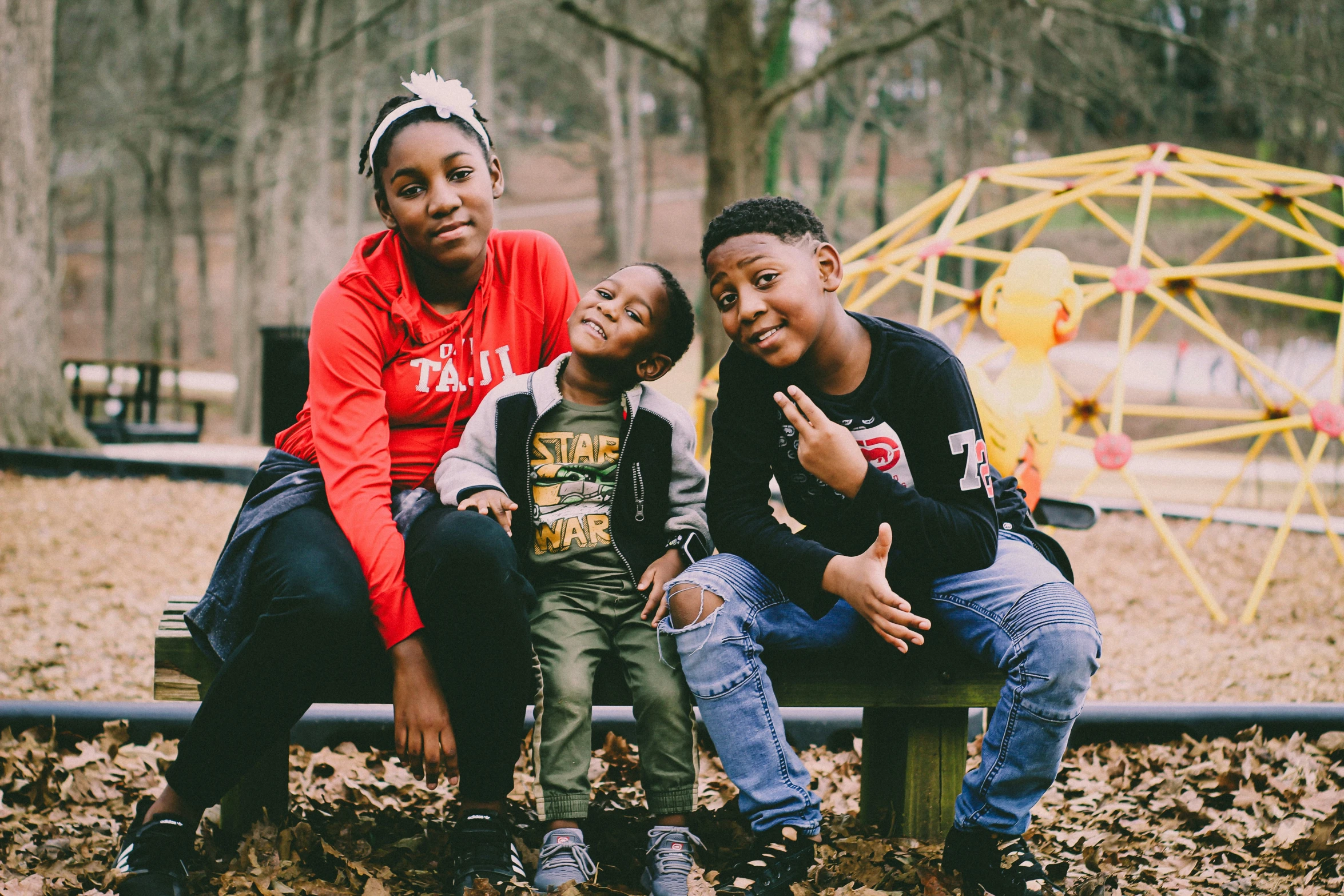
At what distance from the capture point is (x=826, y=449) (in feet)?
7.29

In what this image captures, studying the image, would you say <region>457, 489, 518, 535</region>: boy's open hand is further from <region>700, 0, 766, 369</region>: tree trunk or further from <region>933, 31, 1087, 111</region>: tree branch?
<region>933, 31, 1087, 111</region>: tree branch

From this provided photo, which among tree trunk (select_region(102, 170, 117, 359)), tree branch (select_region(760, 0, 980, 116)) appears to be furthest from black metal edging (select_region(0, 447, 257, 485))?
tree trunk (select_region(102, 170, 117, 359))

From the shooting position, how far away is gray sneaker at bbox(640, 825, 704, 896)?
2168mm

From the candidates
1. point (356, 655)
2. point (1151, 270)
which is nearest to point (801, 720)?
point (356, 655)

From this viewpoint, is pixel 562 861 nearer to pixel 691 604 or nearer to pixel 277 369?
pixel 691 604

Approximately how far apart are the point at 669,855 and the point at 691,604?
1.57 feet

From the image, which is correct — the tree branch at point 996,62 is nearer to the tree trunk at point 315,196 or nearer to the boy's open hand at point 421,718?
the boy's open hand at point 421,718

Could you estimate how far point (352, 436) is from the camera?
235cm

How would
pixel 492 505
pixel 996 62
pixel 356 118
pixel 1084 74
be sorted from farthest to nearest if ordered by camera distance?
pixel 356 118 < pixel 1084 74 < pixel 996 62 < pixel 492 505

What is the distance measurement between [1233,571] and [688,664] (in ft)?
17.1

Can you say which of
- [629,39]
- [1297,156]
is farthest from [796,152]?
[629,39]

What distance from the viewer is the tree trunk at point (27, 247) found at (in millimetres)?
8711

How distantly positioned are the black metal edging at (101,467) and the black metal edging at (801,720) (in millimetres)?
5350

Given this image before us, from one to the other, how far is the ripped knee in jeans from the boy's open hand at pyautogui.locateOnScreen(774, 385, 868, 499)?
32 cm
